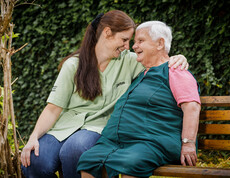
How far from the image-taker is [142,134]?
1.96 metres

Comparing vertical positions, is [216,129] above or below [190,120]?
below

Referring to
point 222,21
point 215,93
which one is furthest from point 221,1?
point 215,93

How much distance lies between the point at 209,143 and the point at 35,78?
11.1 feet

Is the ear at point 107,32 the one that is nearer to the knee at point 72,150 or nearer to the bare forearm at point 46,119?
the bare forearm at point 46,119

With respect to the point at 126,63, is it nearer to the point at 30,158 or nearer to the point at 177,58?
the point at 177,58

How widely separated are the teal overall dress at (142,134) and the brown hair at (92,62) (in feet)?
1.15

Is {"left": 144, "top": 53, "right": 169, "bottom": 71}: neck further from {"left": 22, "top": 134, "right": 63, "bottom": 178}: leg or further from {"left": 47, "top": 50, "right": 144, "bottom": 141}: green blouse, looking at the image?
{"left": 22, "top": 134, "right": 63, "bottom": 178}: leg

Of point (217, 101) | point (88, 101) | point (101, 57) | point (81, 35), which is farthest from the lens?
point (81, 35)

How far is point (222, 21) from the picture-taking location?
11.3 feet

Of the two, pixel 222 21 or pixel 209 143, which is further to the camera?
pixel 222 21

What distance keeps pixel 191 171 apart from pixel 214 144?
730 mm

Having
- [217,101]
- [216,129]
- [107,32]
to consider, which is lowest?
[216,129]

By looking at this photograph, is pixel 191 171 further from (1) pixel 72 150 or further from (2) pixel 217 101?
(1) pixel 72 150

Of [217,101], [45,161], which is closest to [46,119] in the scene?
[45,161]
